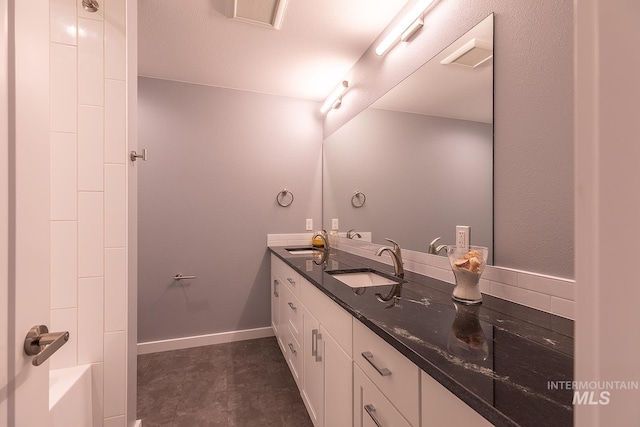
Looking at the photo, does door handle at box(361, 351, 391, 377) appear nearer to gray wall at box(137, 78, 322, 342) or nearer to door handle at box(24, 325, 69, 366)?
door handle at box(24, 325, 69, 366)

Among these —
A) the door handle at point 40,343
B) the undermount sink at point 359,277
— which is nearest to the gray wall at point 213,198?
the undermount sink at point 359,277

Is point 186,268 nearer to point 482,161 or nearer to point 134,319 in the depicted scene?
point 134,319

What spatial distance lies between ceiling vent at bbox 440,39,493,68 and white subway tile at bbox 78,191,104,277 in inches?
68.7

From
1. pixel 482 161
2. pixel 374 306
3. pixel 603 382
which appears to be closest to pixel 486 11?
pixel 482 161

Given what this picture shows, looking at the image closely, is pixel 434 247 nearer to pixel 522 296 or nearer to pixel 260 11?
pixel 522 296

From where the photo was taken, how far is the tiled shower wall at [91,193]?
3.94 feet

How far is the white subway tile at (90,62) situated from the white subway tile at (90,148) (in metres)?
0.05

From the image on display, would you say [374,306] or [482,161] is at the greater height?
[482,161]

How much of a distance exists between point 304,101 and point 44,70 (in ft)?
8.80

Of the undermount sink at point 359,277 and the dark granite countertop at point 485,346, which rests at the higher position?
the dark granite countertop at point 485,346

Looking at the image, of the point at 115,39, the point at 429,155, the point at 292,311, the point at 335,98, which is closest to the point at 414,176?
the point at 429,155

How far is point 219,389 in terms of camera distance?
2.01 m

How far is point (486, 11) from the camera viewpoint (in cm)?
124

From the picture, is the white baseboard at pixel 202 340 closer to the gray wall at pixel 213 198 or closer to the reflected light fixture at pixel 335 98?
the gray wall at pixel 213 198
